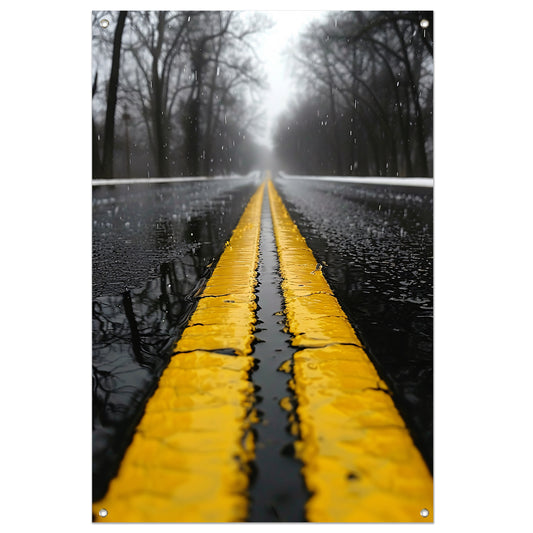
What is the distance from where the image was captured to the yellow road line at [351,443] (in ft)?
3.10

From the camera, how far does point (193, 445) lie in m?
1.10

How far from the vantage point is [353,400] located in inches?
50.4

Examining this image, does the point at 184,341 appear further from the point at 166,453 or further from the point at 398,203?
the point at 398,203

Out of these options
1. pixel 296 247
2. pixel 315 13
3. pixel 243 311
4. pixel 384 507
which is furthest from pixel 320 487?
pixel 296 247

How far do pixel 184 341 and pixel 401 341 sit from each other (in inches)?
34.9

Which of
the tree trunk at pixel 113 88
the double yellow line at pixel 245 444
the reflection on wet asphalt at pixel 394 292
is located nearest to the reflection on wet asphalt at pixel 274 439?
the double yellow line at pixel 245 444

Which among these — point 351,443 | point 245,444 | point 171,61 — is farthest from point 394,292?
point 171,61

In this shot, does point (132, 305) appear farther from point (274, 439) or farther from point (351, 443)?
point (351, 443)

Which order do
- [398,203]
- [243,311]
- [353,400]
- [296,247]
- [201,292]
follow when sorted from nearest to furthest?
1. [353,400]
2. [243,311]
3. [201,292]
4. [296,247]
5. [398,203]

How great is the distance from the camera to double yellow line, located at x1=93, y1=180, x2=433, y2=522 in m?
0.95

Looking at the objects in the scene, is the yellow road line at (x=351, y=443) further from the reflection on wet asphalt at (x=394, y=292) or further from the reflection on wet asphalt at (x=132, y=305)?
the reflection on wet asphalt at (x=132, y=305)

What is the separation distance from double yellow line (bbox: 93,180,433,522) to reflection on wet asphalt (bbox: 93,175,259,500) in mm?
78

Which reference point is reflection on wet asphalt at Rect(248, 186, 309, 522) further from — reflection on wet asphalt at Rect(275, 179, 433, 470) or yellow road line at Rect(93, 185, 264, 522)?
reflection on wet asphalt at Rect(275, 179, 433, 470)

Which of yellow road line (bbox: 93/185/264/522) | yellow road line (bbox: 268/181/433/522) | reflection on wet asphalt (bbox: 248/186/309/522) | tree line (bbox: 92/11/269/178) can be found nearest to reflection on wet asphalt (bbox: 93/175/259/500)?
yellow road line (bbox: 93/185/264/522)
